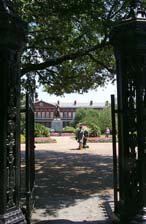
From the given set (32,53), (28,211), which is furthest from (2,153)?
(32,53)

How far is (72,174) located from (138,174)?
6.85m

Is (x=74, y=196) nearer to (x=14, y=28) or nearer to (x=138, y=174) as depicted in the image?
(x=138, y=174)

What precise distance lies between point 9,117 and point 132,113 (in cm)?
170

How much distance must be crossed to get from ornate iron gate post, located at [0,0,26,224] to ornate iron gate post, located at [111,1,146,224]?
1441mm

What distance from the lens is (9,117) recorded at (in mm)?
4258

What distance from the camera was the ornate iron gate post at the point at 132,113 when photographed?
14.9 feet

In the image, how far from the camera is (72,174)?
11227mm

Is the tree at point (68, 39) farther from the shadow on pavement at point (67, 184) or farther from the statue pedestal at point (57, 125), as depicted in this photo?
the statue pedestal at point (57, 125)

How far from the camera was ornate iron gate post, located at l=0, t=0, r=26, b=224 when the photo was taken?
13.6 feet

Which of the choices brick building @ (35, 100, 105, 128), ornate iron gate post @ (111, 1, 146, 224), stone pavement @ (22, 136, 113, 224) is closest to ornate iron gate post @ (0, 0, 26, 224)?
ornate iron gate post @ (111, 1, 146, 224)

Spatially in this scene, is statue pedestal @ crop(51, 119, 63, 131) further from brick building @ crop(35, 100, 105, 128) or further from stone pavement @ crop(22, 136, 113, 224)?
stone pavement @ crop(22, 136, 113, 224)

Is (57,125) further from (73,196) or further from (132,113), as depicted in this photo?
(132,113)

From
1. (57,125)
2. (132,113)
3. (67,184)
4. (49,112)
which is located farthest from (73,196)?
(49,112)

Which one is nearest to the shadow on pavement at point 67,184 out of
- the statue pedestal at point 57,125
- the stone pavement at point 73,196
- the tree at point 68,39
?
the stone pavement at point 73,196
